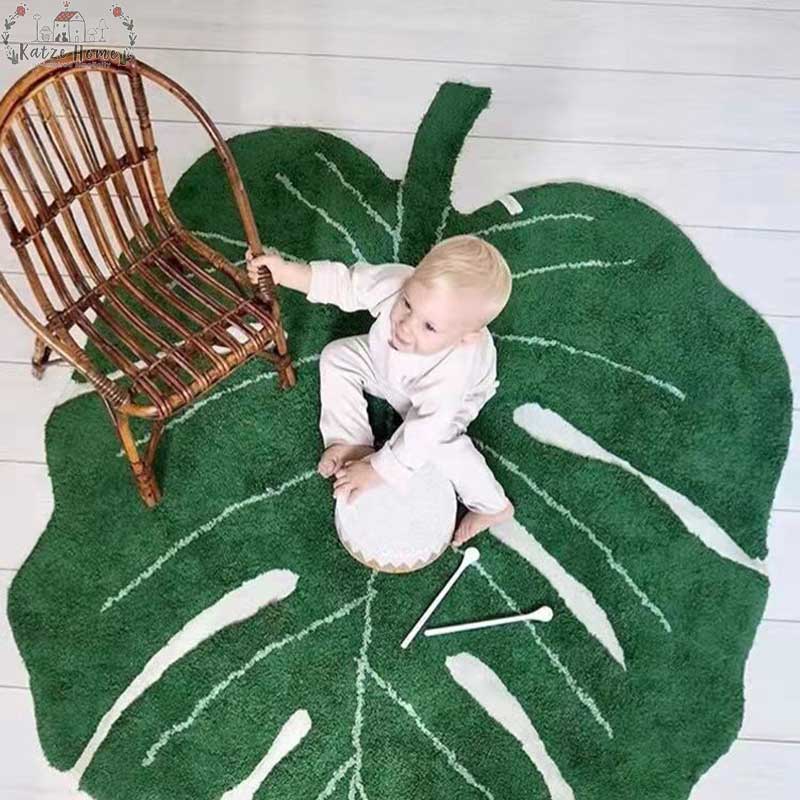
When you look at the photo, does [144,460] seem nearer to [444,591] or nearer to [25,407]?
[25,407]

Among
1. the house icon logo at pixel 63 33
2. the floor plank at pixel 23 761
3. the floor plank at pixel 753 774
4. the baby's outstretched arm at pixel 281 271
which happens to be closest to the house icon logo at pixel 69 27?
the house icon logo at pixel 63 33

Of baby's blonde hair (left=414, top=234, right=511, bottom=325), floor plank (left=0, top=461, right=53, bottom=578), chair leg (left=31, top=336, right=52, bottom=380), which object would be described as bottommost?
floor plank (left=0, top=461, right=53, bottom=578)

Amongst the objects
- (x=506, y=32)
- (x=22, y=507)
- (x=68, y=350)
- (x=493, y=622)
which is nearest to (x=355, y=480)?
(x=493, y=622)

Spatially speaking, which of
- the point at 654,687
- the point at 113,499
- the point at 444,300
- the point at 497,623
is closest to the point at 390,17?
the point at 444,300

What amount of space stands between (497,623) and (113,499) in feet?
2.12

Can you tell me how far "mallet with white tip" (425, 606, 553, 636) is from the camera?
4.54 feet

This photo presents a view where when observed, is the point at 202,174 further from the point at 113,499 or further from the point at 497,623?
the point at 497,623

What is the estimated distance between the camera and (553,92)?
71.6 inches

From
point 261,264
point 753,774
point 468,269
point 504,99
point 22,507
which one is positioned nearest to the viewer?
point 468,269

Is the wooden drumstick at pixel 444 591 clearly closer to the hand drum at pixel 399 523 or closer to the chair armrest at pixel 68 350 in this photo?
the hand drum at pixel 399 523

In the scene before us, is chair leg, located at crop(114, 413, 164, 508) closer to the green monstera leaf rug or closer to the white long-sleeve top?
the green monstera leaf rug

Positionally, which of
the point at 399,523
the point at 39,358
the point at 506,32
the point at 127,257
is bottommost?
the point at 399,523

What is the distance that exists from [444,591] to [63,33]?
53.9 inches

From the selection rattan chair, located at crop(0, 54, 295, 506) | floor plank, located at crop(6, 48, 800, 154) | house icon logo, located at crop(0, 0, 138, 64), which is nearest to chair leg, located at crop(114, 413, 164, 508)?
rattan chair, located at crop(0, 54, 295, 506)
